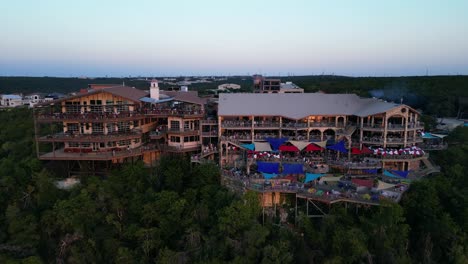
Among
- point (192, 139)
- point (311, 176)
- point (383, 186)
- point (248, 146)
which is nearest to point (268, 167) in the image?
point (311, 176)

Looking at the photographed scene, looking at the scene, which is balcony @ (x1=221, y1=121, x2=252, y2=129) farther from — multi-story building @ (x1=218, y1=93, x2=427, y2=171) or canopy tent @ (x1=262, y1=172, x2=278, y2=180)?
canopy tent @ (x1=262, y1=172, x2=278, y2=180)

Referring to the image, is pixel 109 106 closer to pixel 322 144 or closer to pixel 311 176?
pixel 311 176

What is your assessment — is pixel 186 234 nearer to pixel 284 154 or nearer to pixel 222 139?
pixel 222 139

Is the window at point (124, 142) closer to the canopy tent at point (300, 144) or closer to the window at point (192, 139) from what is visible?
the window at point (192, 139)

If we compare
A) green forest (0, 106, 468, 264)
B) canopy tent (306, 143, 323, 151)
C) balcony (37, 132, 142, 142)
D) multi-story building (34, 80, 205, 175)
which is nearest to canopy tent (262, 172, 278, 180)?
green forest (0, 106, 468, 264)

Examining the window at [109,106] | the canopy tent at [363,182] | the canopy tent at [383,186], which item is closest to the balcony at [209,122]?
the window at [109,106]
